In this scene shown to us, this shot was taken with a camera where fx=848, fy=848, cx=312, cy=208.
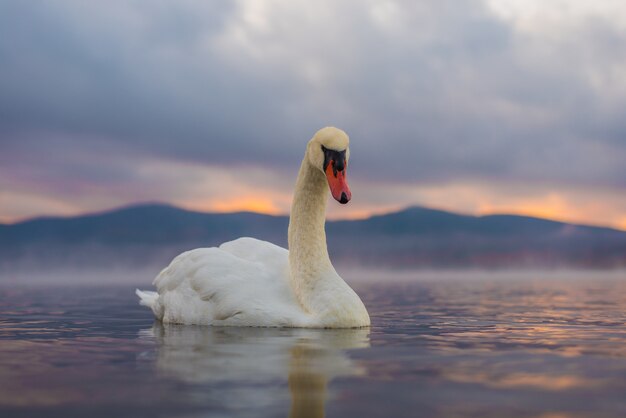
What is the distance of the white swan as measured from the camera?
11758mm

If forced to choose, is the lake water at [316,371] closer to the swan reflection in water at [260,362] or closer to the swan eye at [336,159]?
the swan reflection in water at [260,362]

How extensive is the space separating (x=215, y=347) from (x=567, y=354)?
3.78 m

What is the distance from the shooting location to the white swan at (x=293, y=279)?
1176 centimetres

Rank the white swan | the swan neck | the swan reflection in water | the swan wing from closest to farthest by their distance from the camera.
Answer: the swan reflection in water
the white swan
the swan wing
the swan neck

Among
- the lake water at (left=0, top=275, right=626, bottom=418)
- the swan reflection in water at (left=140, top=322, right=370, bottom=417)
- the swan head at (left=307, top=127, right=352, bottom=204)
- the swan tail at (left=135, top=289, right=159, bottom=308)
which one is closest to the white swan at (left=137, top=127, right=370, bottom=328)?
the swan head at (left=307, top=127, right=352, bottom=204)

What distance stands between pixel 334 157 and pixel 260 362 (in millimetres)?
4251

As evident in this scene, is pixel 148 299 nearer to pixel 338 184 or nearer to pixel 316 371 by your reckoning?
pixel 338 184

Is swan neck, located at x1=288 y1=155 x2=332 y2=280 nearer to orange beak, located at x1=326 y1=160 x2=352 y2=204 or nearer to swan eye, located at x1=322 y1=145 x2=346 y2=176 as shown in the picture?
swan eye, located at x1=322 y1=145 x2=346 y2=176

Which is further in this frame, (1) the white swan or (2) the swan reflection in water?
(1) the white swan

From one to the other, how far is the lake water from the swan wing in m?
0.40

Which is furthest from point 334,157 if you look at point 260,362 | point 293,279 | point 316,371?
point 316,371

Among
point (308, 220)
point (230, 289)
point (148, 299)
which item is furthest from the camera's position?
point (148, 299)

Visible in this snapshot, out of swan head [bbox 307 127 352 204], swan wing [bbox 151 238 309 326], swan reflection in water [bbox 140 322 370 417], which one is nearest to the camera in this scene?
swan reflection in water [bbox 140 322 370 417]

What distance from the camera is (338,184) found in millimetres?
11305
